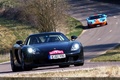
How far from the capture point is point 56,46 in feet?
51.3

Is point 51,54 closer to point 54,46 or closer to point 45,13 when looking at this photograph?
point 54,46

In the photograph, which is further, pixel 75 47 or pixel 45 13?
pixel 45 13

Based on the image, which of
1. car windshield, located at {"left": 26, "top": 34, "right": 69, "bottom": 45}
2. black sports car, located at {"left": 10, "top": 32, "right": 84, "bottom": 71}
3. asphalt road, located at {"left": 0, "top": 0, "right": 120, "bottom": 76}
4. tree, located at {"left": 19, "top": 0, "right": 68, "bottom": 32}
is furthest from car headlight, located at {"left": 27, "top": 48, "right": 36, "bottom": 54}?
tree, located at {"left": 19, "top": 0, "right": 68, "bottom": 32}

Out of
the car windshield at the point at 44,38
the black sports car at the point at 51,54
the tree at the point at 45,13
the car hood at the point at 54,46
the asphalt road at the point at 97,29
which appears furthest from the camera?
the tree at the point at 45,13

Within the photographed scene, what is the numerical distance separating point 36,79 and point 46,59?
7.21 meters

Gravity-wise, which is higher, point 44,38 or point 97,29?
point 44,38

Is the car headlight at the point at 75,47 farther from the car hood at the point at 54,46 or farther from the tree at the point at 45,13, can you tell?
the tree at the point at 45,13

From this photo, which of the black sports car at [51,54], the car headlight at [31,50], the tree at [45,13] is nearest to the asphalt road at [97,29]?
the tree at [45,13]

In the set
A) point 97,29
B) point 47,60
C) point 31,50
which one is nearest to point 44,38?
point 31,50

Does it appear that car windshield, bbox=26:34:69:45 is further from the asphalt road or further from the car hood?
the asphalt road

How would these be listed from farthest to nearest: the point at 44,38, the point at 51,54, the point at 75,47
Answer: the point at 44,38 → the point at 75,47 → the point at 51,54

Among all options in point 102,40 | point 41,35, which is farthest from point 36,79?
point 102,40

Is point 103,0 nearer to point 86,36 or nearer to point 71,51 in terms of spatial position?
point 86,36

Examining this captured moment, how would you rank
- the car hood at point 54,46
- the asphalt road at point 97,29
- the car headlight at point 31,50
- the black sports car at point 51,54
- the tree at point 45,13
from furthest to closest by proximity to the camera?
1. the tree at point 45,13
2. the asphalt road at point 97,29
3. the car headlight at point 31,50
4. the car hood at point 54,46
5. the black sports car at point 51,54
